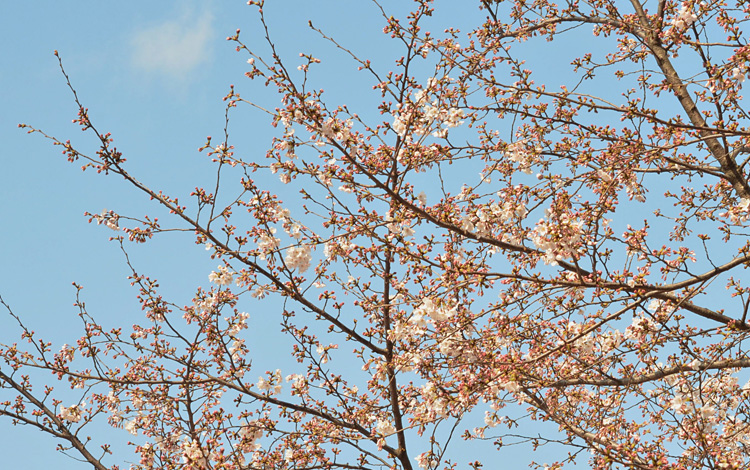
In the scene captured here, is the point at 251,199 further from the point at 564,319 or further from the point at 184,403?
the point at 564,319

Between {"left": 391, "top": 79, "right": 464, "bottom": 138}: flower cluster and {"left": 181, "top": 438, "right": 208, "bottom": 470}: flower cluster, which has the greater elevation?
{"left": 391, "top": 79, "right": 464, "bottom": 138}: flower cluster

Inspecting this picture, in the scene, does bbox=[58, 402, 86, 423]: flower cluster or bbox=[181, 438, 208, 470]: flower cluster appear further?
bbox=[58, 402, 86, 423]: flower cluster

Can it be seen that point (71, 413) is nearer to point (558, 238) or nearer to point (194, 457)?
point (194, 457)

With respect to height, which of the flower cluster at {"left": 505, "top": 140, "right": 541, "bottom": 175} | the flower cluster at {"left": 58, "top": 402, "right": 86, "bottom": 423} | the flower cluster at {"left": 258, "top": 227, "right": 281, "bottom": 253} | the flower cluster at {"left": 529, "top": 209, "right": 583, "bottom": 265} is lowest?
the flower cluster at {"left": 529, "top": 209, "right": 583, "bottom": 265}

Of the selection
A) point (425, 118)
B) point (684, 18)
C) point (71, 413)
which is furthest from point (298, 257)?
point (684, 18)

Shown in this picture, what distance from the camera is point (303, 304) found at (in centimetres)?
586

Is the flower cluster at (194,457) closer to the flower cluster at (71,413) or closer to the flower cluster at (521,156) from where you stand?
the flower cluster at (71,413)

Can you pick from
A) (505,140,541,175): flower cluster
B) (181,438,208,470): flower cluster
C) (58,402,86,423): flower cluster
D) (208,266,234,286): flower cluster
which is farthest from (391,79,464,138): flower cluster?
(58,402,86,423): flower cluster

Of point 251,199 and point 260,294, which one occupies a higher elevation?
point 251,199

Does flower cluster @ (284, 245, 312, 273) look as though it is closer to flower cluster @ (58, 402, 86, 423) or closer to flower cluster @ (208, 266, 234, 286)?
flower cluster @ (208, 266, 234, 286)

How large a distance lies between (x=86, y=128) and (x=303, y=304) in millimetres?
2313

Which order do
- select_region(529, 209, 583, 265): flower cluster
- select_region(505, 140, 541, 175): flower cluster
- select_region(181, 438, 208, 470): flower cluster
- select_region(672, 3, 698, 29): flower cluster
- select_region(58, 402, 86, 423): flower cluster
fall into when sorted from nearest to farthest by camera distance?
select_region(529, 209, 583, 265): flower cluster
select_region(672, 3, 698, 29): flower cluster
select_region(505, 140, 541, 175): flower cluster
select_region(181, 438, 208, 470): flower cluster
select_region(58, 402, 86, 423): flower cluster

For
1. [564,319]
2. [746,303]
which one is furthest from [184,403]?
[746,303]

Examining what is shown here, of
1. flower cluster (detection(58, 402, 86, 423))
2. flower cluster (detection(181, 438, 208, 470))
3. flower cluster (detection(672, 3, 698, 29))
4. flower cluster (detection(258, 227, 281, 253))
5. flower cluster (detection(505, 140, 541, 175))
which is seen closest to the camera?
flower cluster (detection(672, 3, 698, 29))
